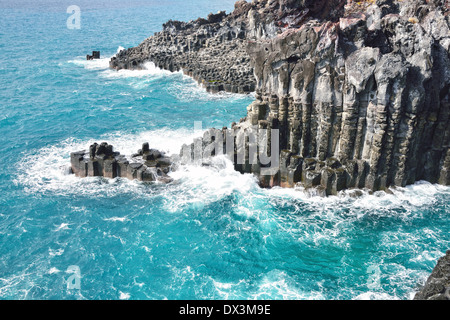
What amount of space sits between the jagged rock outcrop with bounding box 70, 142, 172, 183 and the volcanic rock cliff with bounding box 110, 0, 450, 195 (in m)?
4.05

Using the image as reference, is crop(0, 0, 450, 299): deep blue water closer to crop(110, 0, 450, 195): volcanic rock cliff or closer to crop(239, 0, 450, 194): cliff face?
crop(110, 0, 450, 195): volcanic rock cliff

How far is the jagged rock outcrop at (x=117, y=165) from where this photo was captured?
4203cm

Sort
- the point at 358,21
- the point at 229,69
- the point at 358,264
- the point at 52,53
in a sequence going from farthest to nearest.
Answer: the point at 52,53, the point at 229,69, the point at 358,21, the point at 358,264

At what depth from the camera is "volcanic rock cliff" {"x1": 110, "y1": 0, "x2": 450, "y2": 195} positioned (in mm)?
34812

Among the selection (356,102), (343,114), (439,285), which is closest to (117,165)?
(343,114)

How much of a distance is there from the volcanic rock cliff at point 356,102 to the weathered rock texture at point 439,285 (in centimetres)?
1258

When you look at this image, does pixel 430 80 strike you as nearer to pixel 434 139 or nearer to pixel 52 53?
pixel 434 139

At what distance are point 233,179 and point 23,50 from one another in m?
93.6

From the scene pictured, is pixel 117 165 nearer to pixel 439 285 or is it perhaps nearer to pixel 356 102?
pixel 356 102

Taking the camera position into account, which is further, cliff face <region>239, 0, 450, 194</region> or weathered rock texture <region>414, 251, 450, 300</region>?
cliff face <region>239, 0, 450, 194</region>

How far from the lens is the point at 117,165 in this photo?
141ft

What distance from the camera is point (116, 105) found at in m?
66.8

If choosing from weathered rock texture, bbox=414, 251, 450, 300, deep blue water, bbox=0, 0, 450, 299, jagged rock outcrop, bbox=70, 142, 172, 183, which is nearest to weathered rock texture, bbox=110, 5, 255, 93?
deep blue water, bbox=0, 0, 450, 299

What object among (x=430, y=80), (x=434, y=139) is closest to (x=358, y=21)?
(x=430, y=80)
